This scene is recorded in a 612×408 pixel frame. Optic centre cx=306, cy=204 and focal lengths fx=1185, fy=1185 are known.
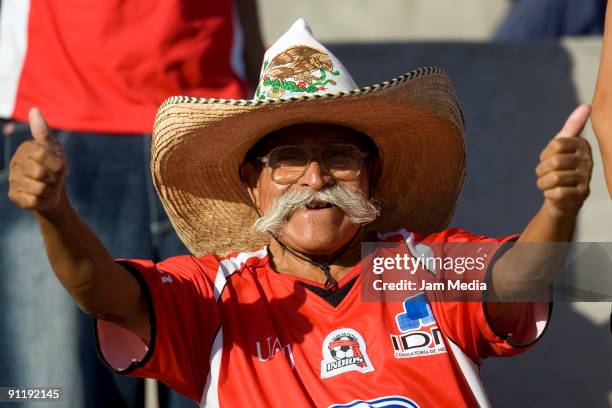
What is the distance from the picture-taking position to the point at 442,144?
368cm

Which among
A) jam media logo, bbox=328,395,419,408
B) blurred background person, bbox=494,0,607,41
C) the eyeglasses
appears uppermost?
blurred background person, bbox=494,0,607,41

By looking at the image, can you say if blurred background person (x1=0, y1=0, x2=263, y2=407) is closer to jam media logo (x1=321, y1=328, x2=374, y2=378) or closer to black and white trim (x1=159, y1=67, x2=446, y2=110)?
black and white trim (x1=159, y1=67, x2=446, y2=110)

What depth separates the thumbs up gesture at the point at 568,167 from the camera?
261cm

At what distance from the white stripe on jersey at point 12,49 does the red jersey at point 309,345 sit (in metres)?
1.03

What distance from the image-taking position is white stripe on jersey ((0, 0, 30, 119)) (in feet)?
13.3

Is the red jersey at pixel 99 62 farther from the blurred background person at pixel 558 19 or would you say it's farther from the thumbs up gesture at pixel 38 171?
the blurred background person at pixel 558 19

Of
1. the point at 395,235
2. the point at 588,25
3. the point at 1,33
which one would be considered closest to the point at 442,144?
the point at 395,235

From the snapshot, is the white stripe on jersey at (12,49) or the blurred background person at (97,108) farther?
the white stripe on jersey at (12,49)

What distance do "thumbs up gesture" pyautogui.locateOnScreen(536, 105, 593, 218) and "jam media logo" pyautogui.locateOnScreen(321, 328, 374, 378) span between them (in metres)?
0.78

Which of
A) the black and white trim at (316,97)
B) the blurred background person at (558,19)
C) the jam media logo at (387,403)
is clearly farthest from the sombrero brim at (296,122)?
the blurred background person at (558,19)

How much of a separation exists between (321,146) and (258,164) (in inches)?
9.5

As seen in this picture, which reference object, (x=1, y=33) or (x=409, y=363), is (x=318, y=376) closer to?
(x=409, y=363)

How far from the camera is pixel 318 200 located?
3.40 metres

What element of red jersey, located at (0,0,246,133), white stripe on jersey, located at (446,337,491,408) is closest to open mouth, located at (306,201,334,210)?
white stripe on jersey, located at (446,337,491,408)
